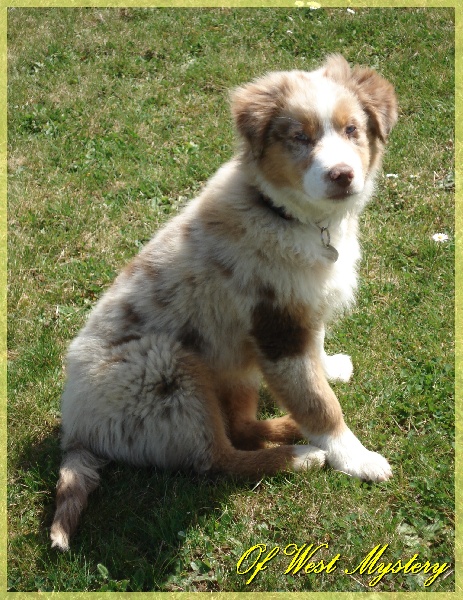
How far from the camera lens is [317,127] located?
12.1ft

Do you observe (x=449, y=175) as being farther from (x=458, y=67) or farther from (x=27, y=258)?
(x=27, y=258)

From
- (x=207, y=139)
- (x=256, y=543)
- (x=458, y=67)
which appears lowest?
(x=256, y=543)

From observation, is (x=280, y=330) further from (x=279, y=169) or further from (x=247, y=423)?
(x=279, y=169)

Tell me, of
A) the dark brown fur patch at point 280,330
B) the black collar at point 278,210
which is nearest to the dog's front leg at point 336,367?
the dark brown fur patch at point 280,330

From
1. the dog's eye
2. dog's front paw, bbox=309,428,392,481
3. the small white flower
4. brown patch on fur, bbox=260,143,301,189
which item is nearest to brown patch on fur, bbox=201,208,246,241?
brown patch on fur, bbox=260,143,301,189

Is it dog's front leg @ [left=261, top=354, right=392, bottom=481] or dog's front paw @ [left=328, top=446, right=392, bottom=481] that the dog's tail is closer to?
dog's front leg @ [left=261, top=354, right=392, bottom=481]

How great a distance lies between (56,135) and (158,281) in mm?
3595

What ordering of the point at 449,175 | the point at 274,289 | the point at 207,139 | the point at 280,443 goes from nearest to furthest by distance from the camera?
the point at 274,289, the point at 280,443, the point at 449,175, the point at 207,139

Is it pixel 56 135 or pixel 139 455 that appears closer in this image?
pixel 139 455

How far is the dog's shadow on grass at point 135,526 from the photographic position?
3.56m

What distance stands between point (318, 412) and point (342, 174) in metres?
1.26

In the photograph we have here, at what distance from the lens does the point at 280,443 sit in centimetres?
428

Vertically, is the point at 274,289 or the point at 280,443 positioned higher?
the point at 274,289

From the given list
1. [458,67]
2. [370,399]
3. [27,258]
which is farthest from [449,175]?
[27,258]
